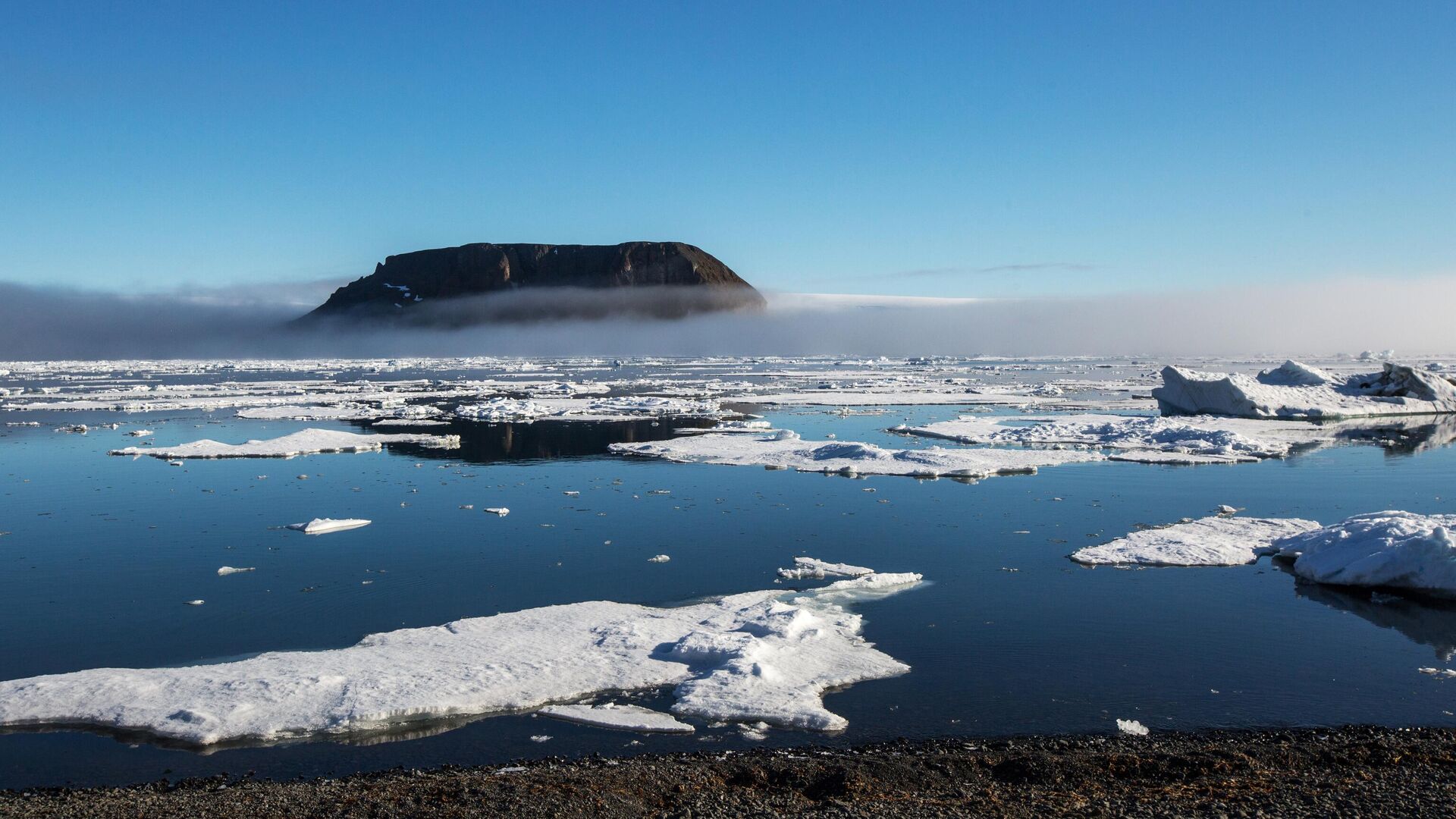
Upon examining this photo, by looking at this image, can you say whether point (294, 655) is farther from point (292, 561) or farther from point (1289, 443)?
point (1289, 443)

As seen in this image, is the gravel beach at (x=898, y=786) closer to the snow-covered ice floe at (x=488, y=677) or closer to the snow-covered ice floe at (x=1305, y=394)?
the snow-covered ice floe at (x=488, y=677)

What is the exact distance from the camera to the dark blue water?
19.4ft

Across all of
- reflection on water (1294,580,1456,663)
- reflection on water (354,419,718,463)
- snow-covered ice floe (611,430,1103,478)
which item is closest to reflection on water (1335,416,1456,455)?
snow-covered ice floe (611,430,1103,478)

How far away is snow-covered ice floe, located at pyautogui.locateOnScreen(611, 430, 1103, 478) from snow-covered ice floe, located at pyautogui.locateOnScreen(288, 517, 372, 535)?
694 cm

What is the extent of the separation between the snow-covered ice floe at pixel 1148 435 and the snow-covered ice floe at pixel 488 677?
12.6 metres

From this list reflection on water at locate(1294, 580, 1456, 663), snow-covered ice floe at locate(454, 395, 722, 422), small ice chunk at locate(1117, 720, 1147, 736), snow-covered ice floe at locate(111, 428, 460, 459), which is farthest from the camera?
snow-covered ice floe at locate(454, 395, 722, 422)

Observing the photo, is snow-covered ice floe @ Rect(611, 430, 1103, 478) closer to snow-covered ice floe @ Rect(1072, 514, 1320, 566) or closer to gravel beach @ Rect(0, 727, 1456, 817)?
snow-covered ice floe @ Rect(1072, 514, 1320, 566)

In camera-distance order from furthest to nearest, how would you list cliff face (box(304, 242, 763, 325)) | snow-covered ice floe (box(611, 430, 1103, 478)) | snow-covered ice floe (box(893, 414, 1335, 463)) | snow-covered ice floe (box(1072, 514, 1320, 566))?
cliff face (box(304, 242, 763, 325))
snow-covered ice floe (box(893, 414, 1335, 463))
snow-covered ice floe (box(611, 430, 1103, 478))
snow-covered ice floe (box(1072, 514, 1320, 566))

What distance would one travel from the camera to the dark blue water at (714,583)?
5.93 meters

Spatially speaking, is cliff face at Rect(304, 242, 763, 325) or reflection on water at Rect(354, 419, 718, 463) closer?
reflection on water at Rect(354, 419, 718, 463)

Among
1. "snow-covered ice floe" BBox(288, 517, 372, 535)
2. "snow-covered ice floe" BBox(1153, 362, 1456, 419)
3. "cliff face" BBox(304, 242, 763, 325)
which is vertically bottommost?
"snow-covered ice floe" BBox(288, 517, 372, 535)

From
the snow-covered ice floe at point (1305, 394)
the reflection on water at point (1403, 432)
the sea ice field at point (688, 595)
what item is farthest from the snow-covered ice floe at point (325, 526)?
the snow-covered ice floe at point (1305, 394)

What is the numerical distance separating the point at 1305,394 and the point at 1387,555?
2158cm

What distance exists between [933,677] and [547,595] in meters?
3.65
